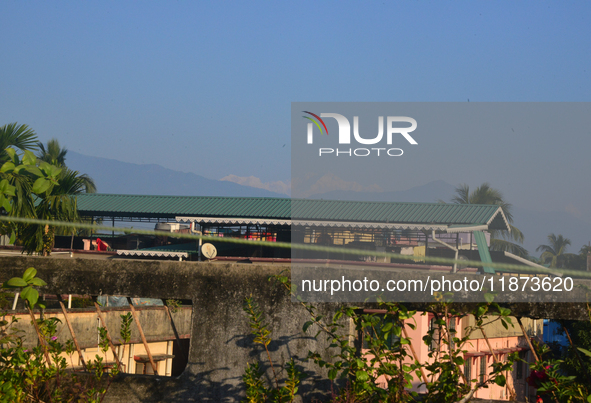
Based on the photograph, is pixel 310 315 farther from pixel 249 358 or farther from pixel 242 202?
pixel 242 202

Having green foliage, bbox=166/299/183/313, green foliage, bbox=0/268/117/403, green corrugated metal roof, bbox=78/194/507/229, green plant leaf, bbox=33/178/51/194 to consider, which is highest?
green corrugated metal roof, bbox=78/194/507/229

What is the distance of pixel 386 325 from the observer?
2453 mm

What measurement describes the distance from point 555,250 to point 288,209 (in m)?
54.0

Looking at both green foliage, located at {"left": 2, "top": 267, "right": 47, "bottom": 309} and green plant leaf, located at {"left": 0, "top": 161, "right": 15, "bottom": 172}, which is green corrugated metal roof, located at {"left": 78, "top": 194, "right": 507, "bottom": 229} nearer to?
green foliage, located at {"left": 2, "top": 267, "right": 47, "bottom": 309}

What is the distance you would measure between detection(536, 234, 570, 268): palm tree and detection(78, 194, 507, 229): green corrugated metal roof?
37355 millimetres

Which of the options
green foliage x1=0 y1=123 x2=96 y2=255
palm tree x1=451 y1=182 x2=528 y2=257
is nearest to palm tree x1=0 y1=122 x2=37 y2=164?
green foliage x1=0 y1=123 x2=96 y2=255

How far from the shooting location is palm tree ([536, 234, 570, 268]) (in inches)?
Answer: 2337

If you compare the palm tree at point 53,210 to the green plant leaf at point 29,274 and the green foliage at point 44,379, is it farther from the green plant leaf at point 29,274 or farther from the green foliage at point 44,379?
the green plant leaf at point 29,274

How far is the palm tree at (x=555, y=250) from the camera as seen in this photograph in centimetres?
5936

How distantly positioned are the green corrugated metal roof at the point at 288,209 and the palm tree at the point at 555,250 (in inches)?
1471

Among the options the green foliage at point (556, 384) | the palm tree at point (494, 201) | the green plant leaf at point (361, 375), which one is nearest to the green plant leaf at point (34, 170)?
the green plant leaf at point (361, 375)

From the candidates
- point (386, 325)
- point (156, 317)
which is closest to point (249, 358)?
point (386, 325)

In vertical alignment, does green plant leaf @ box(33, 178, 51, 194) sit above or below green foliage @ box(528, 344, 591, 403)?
above

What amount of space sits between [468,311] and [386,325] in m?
0.52
